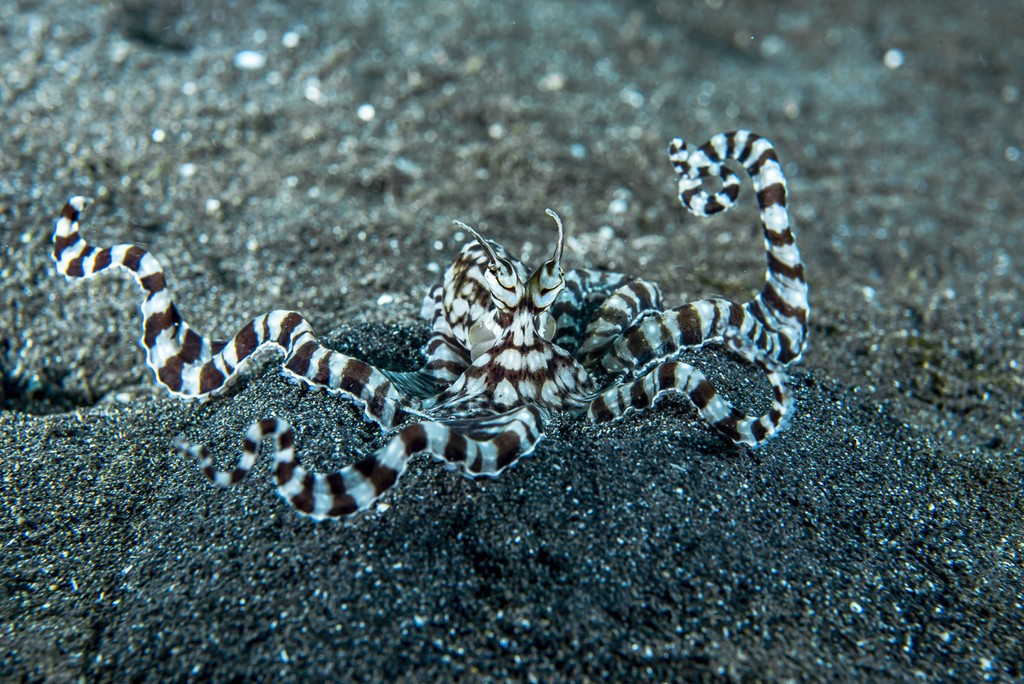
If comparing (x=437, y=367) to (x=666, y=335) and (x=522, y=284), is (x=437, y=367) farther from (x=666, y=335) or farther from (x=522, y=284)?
(x=666, y=335)

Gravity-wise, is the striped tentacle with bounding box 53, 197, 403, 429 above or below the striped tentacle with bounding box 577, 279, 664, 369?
below

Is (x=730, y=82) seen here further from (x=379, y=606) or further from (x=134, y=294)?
(x=379, y=606)

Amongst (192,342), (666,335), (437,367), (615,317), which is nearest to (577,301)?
(615,317)

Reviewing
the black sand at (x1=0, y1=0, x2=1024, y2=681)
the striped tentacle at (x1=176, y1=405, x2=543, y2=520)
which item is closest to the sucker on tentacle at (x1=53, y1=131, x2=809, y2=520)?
the striped tentacle at (x1=176, y1=405, x2=543, y2=520)

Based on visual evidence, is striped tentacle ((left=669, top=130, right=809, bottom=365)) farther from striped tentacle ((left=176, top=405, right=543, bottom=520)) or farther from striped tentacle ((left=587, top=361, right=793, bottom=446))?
striped tentacle ((left=176, top=405, right=543, bottom=520))

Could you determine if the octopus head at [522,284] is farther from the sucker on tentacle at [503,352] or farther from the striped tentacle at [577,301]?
the striped tentacle at [577,301]

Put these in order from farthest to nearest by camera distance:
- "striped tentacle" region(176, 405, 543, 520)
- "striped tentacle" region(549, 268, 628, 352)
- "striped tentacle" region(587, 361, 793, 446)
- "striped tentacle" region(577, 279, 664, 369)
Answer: "striped tentacle" region(549, 268, 628, 352), "striped tentacle" region(577, 279, 664, 369), "striped tentacle" region(587, 361, 793, 446), "striped tentacle" region(176, 405, 543, 520)
